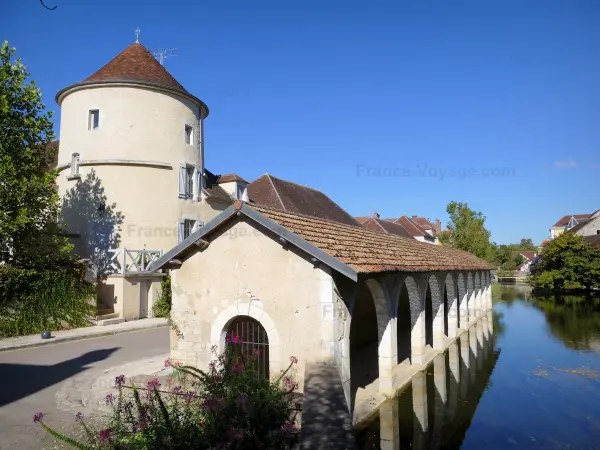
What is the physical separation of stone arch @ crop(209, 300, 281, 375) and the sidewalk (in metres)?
9.54

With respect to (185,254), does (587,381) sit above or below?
below

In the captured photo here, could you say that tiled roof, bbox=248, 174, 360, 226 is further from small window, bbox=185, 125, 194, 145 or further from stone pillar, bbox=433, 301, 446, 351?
stone pillar, bbox=433, 301, 446, 351

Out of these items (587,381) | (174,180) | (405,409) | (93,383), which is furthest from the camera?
(174,180)

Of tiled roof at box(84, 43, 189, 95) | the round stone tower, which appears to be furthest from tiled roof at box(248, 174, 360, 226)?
tiled roof at box(84, 43, 189, 95)

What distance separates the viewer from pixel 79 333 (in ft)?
53.8

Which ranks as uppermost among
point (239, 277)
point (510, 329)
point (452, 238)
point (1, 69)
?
point (1, 69)

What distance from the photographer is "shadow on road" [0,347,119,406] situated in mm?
9233

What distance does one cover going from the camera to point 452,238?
46.9m

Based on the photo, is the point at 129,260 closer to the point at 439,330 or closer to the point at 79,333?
the point at 79,333

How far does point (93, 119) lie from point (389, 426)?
2060 centimetres

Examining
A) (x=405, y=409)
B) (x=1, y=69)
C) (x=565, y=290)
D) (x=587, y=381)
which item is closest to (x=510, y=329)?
(x=587, y=381)

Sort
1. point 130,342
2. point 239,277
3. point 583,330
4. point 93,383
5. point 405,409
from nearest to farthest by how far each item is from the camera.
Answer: point 239,277
point 405,409
point 93,383
point 130,342
point 583,330

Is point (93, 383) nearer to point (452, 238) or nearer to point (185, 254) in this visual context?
point (185, 254)

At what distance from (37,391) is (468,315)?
59.2 ft
